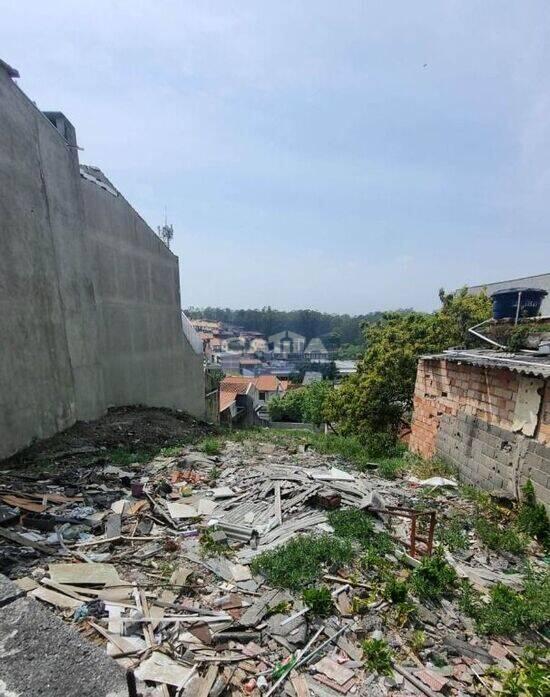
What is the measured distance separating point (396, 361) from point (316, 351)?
9039cm

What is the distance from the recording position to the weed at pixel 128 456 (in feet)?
22.8

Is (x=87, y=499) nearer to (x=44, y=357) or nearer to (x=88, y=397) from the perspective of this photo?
(x=44, y=357)

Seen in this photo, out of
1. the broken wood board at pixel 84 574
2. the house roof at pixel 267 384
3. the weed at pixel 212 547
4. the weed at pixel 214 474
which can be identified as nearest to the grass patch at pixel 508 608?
the weed at pixel 212 547

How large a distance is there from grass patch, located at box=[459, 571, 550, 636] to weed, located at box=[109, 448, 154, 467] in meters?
5.57

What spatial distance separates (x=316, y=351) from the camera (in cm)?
10344

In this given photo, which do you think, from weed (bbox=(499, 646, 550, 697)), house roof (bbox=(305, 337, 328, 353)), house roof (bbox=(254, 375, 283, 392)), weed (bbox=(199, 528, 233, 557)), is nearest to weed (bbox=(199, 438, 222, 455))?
weed (bbox=(199, 528, 233, 557))

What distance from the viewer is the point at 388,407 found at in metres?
13.7

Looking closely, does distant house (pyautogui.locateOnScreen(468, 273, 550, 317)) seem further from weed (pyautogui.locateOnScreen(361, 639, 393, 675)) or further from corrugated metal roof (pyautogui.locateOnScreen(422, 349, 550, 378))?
weed (pyautogui.locateOnScreen(361, 639, 393, 675))

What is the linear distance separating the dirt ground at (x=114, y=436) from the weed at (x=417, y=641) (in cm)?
569

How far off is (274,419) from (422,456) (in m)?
28.6

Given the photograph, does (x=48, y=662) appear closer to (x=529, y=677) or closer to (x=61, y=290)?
(x=529, y=677)

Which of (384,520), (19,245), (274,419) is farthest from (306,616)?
(274,419)

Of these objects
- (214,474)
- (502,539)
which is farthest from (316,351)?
(502,539)

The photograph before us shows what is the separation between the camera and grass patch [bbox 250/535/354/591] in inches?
147
